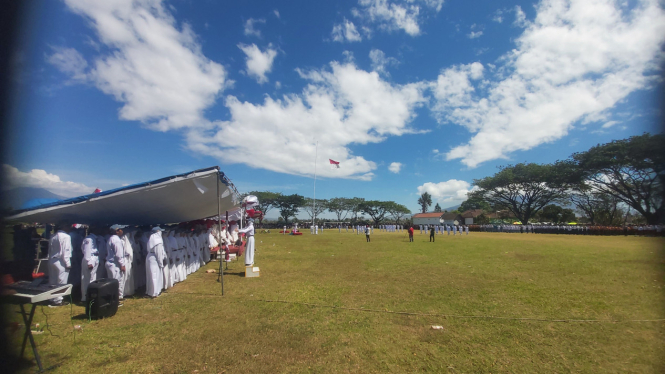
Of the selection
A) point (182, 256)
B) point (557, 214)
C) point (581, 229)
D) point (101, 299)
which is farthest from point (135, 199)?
point (557, 214)

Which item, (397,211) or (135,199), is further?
(397,211)

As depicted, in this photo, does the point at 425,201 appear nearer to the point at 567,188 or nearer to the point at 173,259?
the point at 567,188

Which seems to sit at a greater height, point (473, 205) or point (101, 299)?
point (473, 205)

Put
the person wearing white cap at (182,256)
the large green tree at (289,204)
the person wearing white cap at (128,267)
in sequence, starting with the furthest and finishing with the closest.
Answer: the large green tree at (289,204), the person wearing white cap at (182,256), the person wearing white cap at (128,267)

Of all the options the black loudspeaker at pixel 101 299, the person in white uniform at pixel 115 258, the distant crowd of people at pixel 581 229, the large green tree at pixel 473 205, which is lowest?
the distant crowd of people at pixel 581 229

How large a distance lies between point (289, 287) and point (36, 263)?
8.79 meters

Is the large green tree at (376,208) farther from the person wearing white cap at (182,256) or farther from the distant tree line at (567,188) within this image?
the person wearing white cap at (182,256)

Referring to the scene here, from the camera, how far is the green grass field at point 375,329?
3.72 meters

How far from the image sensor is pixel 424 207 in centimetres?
9631

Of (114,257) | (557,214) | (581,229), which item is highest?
(557,214)

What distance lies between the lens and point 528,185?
2183 inches

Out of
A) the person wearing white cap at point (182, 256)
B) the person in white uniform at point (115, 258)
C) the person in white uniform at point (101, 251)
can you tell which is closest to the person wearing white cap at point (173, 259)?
the person wearing white cap at point (182, 256)

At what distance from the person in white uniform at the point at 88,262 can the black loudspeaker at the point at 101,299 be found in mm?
1670

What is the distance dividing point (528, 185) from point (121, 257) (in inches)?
2617
